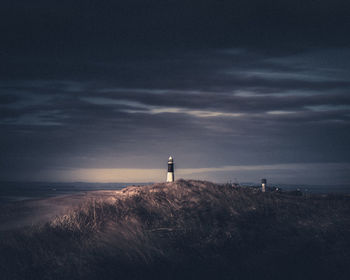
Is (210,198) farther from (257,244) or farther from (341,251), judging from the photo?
(341,251)

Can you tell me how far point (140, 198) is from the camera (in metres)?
13.9

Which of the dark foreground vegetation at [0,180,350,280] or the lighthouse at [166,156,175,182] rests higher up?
the lighthouse at [166,156,175,182]

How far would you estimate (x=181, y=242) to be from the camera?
11211 millimetres

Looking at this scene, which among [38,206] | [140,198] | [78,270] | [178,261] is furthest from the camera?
[38,206]

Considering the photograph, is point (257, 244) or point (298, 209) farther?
point (298, 209)

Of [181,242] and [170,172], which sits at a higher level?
[170,172]

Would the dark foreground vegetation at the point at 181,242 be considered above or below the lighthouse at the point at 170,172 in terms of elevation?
below

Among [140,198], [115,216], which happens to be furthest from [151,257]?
[140,198]

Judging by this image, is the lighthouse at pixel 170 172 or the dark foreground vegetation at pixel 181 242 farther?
the lighthouse at pixel 170 172

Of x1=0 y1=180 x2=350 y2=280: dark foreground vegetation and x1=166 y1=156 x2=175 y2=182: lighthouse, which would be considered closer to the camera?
x1=0 y1=180 x2=350 y2=280: dark foreground vegetation

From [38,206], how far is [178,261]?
8.51 meters

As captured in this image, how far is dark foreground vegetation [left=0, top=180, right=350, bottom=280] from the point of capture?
10.2m

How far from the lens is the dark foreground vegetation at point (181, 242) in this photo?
10234 mm

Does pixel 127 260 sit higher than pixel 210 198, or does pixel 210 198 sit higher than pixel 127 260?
pixel 210 198
